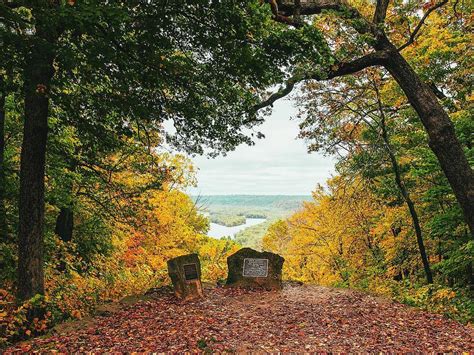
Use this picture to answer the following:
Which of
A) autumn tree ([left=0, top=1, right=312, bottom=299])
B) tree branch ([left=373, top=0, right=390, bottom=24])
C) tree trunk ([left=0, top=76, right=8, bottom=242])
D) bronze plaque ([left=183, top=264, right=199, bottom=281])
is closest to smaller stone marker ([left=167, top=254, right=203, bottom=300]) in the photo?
→ bronze plaque ([left=183, top=264, right=199, bottom=281])

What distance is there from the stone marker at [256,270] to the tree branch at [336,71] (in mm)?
6120

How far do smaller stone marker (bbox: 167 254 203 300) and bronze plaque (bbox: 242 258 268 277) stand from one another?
2.25 metres

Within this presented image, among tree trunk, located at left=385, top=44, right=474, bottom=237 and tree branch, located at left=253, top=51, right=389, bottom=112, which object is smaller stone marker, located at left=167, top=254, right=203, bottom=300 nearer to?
tree branch, located at left=253, top=51, right=389, bottom=112

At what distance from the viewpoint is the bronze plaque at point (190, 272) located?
10.4 metres

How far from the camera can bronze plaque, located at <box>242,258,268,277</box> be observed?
12082 mm

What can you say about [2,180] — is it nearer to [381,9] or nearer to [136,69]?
[136,69]

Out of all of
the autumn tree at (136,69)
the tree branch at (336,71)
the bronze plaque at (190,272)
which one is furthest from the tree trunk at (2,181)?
the tree branch at (336,71)

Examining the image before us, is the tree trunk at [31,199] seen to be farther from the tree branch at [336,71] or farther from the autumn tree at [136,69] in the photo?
the tree branch at [336,71]

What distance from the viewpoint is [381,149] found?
11148 millimetres

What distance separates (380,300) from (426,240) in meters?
5.70

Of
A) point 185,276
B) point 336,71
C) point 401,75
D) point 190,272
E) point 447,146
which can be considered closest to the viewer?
point 447,146

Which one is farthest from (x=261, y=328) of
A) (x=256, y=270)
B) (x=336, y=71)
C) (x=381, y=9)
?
(x=381, y=9)

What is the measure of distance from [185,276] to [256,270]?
2.86m

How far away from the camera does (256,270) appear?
1215 centimetres
